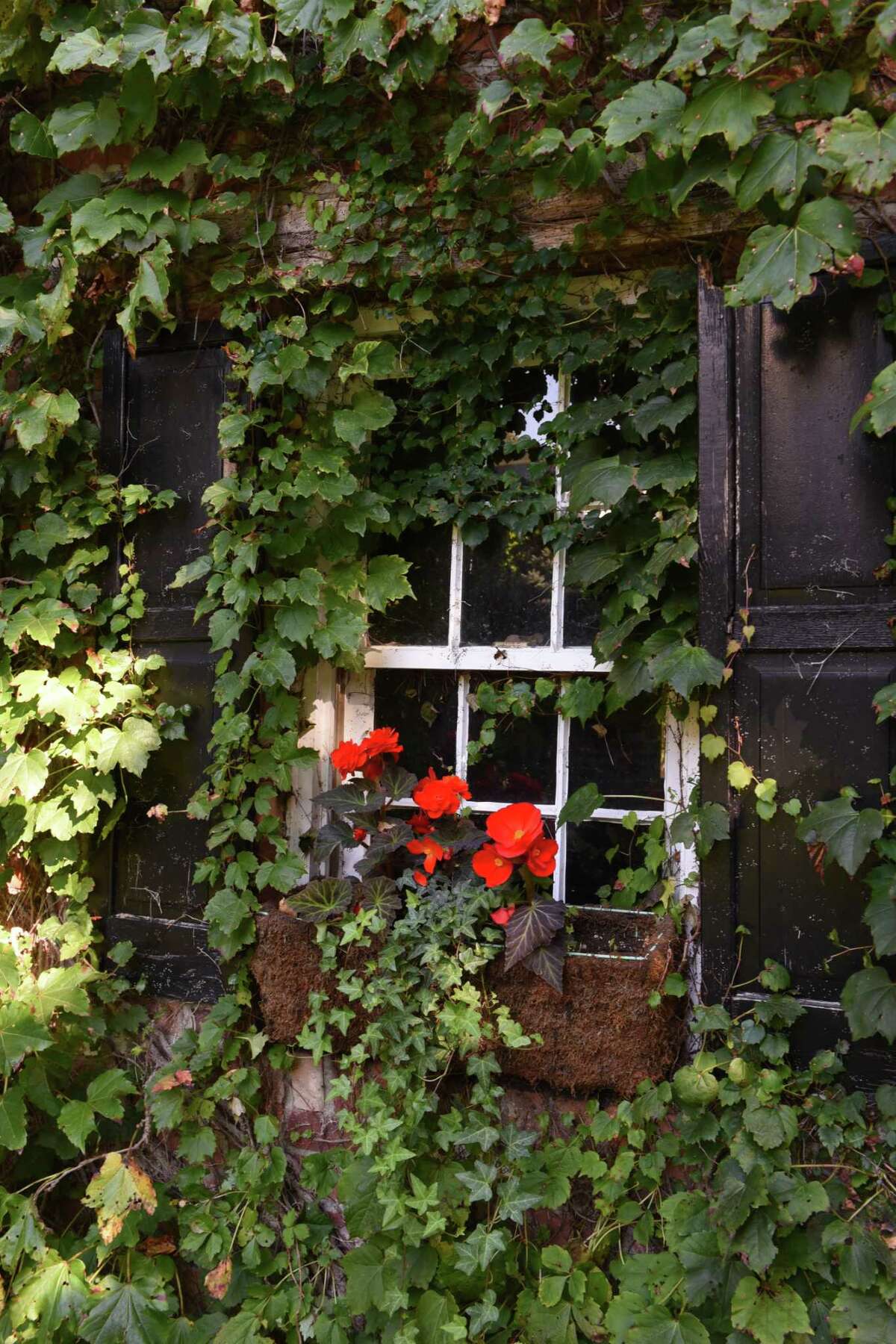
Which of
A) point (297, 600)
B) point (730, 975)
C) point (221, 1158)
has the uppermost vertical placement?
point (297, 600)

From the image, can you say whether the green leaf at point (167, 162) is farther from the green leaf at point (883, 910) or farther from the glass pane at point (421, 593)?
the green leaf at point (883, 910)

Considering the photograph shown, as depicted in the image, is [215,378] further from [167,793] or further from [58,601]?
[167,793]

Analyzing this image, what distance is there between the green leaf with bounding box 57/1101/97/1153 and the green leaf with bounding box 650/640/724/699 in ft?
6.05

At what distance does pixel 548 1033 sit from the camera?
7.23 ft

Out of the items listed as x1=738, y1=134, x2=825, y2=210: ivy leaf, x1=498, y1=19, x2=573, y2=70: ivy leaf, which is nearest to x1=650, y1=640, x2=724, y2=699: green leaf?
x1=738, y1=134, x2=825, y2=210: ivy leaf

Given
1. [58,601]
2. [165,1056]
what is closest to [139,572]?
[58,601]

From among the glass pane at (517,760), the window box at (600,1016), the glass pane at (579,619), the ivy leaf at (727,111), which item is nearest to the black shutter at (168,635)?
the glass pane at (517,760)

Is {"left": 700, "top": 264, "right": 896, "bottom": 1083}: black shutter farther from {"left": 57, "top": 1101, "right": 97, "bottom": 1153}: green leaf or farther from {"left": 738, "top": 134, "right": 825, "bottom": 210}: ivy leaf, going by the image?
{"left": 57, "top": 1101, "right": 97, "bottom": 1153}: green leaf

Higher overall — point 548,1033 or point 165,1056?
point 548,1033

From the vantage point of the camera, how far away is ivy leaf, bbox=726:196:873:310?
185cm

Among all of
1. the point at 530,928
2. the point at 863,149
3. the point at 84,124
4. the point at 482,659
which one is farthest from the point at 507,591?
the point at 84,124

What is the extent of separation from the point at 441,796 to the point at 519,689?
39cm

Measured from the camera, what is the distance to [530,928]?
7.09ft

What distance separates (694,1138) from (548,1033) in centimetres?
39
